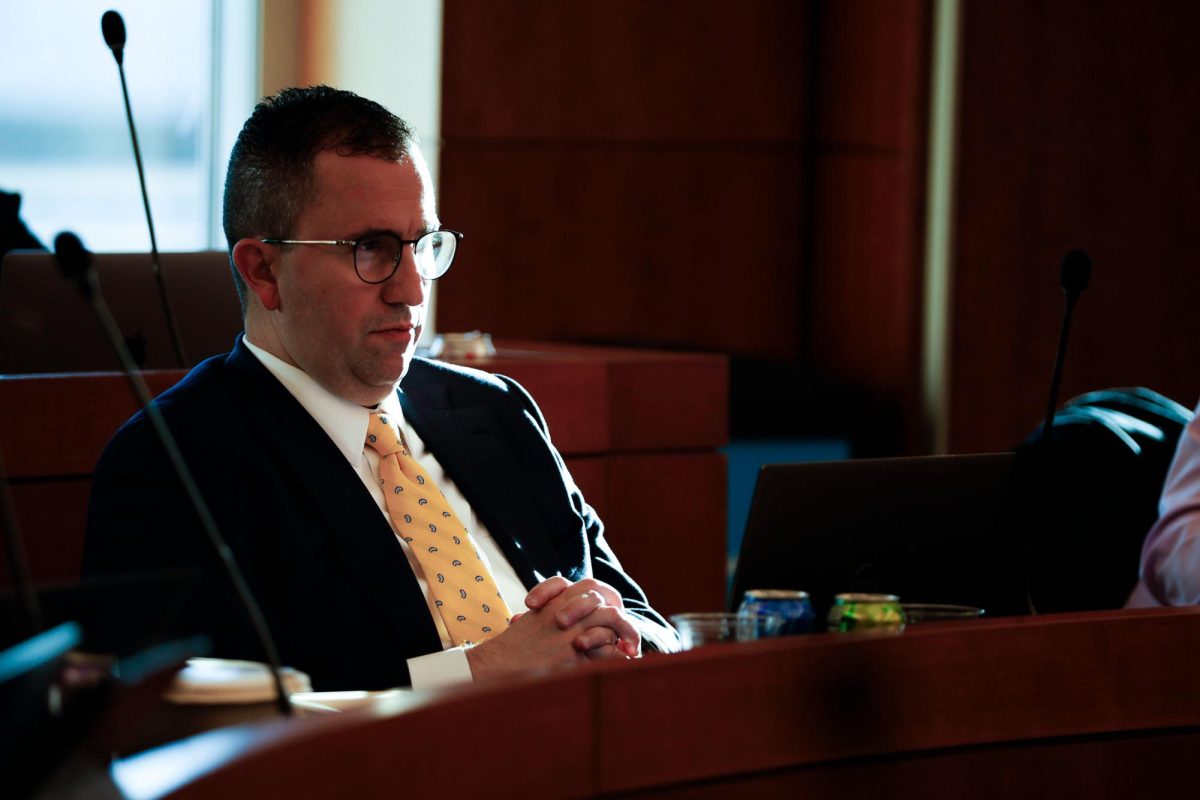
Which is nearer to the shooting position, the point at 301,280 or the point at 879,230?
the point at 301,280

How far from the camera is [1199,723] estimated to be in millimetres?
1438

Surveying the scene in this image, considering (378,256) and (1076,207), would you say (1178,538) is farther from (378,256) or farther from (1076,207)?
(1076,207)

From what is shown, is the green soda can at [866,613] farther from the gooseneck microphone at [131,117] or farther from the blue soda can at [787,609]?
the gooseneck microphone at [131,117]

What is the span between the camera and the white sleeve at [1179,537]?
2230 millimetres

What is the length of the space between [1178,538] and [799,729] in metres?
1.21

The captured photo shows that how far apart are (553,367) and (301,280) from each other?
1142mm

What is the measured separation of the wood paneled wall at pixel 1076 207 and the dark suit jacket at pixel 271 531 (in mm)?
3155

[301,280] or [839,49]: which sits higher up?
[839,49]

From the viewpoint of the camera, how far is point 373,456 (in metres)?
2.09

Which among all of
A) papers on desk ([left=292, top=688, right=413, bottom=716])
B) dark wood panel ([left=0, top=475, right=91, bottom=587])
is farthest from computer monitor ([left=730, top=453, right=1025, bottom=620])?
dark wood panel ([left=0, top=475, right=91, bottom=587])

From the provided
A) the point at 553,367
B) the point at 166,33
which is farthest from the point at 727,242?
the point at 553,367

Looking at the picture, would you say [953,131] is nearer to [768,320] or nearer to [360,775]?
[768,320]

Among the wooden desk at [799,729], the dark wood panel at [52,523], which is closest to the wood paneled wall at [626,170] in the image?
the dark wood panel at [52,523]

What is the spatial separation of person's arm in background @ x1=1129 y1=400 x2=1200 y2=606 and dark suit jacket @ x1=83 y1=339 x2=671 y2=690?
2.49ft
